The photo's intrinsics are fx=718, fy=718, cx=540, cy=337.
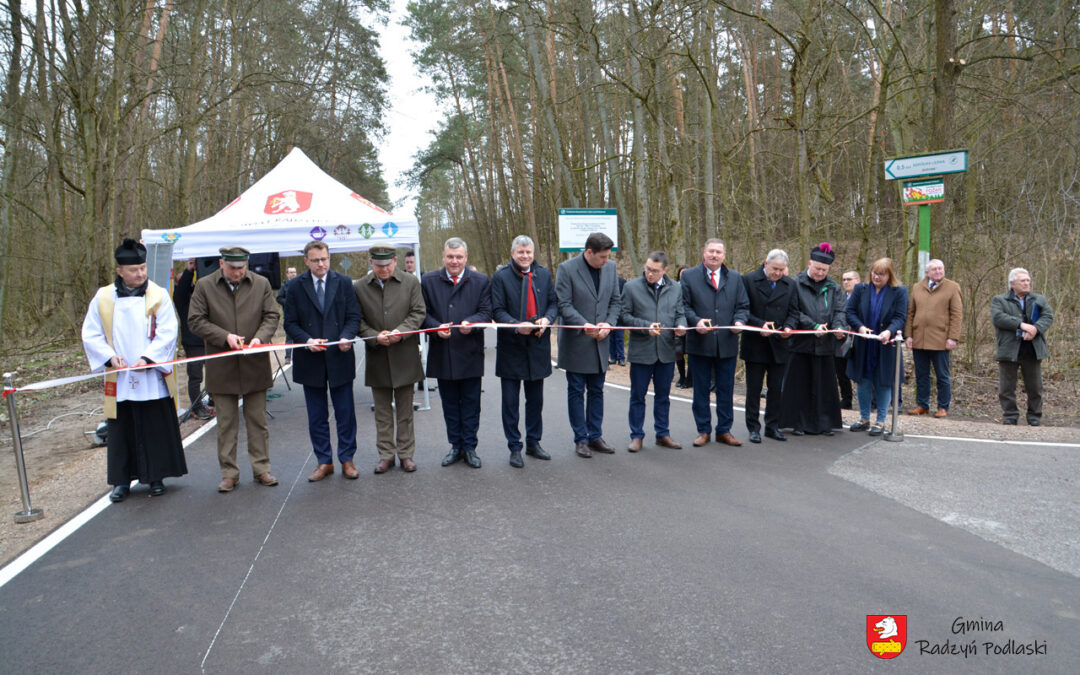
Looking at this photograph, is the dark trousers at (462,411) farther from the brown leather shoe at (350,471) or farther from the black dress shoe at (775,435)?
the black dress shoe at (775,435)

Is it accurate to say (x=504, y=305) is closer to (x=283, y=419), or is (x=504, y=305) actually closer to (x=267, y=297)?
(x=267, y=297)

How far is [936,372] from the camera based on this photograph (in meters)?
9.98

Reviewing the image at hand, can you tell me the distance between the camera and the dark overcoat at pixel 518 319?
7.20 metres

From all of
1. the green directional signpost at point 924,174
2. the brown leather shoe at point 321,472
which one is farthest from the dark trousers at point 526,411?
the green directional signpost at point 924,174

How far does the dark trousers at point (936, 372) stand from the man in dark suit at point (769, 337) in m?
3.06

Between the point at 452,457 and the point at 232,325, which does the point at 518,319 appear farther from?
the point at 232,325

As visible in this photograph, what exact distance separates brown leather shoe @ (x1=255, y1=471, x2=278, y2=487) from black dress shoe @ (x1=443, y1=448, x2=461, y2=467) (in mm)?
1568

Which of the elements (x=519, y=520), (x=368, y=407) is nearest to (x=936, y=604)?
(x=519, y=520)

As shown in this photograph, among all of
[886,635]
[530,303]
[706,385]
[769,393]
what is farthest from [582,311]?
[886,635]

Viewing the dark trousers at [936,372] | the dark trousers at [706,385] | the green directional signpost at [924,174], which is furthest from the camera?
the dark trousers at [936,372]

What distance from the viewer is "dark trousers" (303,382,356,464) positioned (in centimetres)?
672

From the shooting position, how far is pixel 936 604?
13.1 feet

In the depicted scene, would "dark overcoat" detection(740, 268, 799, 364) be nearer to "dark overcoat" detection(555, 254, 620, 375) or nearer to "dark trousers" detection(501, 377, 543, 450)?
"dark overcoat" detection(555, 254, 620, 375)

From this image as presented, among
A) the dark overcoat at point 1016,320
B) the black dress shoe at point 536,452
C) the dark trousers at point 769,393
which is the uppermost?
the dark overcoat at point 1016,320
